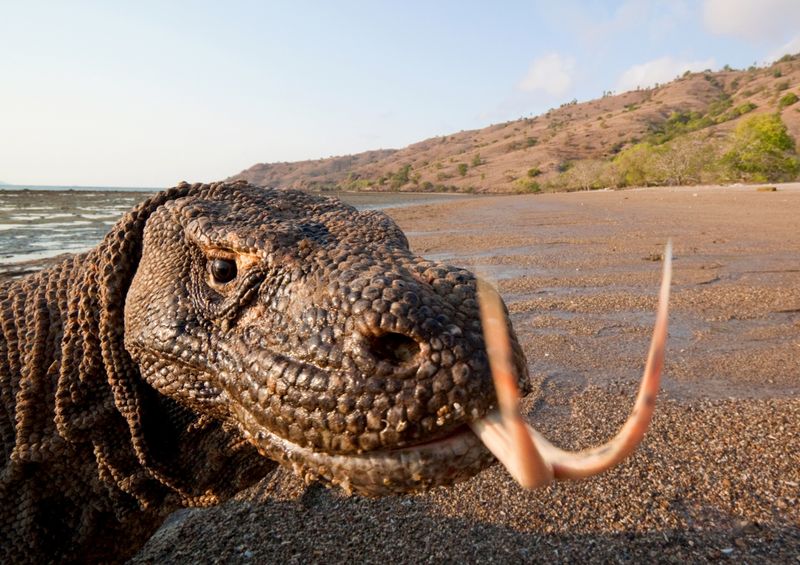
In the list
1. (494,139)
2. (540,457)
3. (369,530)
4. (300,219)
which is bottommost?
(369,530)

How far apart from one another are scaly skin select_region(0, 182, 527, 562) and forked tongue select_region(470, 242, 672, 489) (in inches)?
2.1

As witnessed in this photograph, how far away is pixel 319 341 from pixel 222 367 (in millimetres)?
515

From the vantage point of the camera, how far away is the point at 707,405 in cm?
477

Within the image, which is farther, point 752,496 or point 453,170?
point 453,170

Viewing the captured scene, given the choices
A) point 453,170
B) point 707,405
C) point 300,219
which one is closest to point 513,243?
point 707,405

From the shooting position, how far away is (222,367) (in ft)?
6.69

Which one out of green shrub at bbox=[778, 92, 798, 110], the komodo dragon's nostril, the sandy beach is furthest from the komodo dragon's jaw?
green shrub at bbox=[778, 92, 798, 110]

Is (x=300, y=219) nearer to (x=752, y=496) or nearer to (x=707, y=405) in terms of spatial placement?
(x=752, y=496)

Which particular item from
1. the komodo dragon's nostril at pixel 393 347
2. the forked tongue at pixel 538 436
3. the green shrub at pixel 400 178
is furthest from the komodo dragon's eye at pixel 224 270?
the green shrub at pixel 400 178

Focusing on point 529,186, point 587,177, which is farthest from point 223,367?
point 529,186

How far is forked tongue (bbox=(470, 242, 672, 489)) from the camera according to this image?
3.84ft

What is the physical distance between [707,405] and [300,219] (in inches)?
165

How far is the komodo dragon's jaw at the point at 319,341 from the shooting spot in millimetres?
1607

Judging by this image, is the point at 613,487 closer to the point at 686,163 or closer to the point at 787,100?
the point at 686,163
